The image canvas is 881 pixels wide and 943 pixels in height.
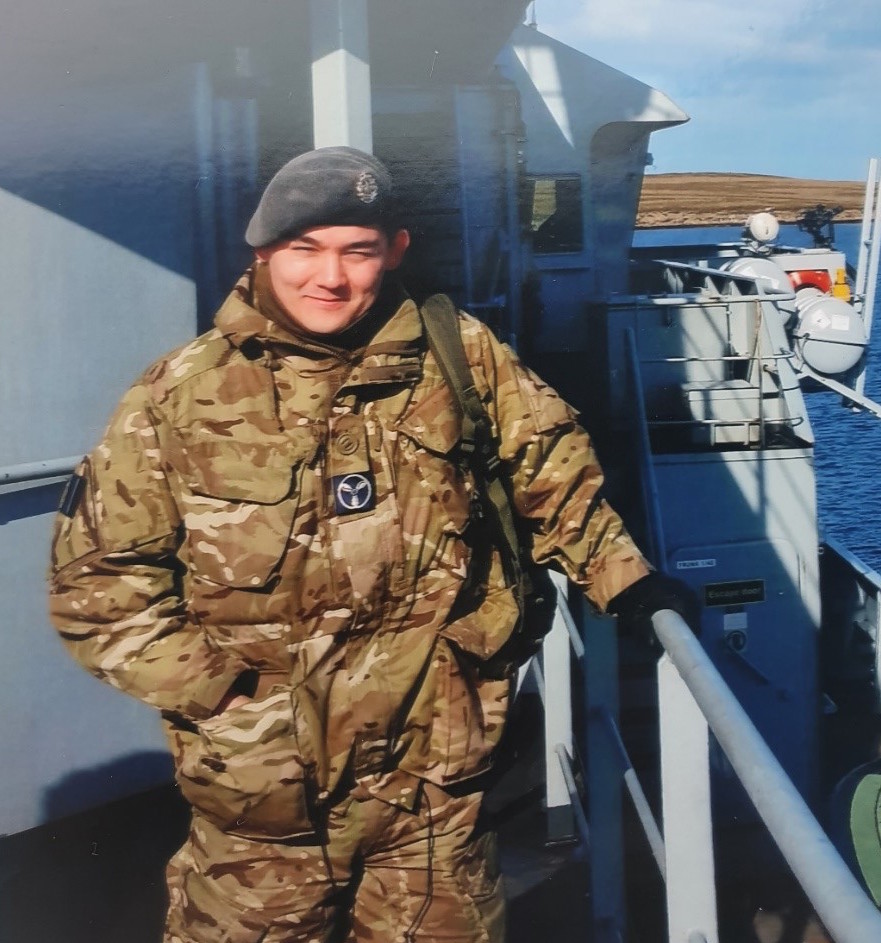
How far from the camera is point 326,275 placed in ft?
4.81

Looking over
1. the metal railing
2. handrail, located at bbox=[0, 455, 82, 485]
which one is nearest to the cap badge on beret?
the metal railing

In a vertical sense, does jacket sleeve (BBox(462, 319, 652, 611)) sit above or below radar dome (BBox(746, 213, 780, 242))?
below

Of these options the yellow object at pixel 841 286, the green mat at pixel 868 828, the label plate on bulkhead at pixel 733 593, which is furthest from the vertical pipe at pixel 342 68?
the yellow object at pixel 841 286

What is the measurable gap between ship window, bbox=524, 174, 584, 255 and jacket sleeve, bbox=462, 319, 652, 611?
166 inches

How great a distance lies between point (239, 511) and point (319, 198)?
489 millimetres

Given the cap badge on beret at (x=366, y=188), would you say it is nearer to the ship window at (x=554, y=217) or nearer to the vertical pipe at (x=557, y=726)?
the vertical pipe at (x=557, y=726)

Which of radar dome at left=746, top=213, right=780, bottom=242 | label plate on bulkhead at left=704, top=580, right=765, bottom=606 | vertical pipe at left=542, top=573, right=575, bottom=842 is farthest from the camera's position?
radar dome at left=746, top=213, right=780, bottom=242

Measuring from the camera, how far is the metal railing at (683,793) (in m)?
1.00

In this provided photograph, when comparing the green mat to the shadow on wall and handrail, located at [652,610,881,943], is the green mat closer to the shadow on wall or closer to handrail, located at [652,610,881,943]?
handrail, located at [652,610,881,943]

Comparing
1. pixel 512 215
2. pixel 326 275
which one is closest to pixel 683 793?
pixel 326 275

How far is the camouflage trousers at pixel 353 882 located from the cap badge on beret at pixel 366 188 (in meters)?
0.95

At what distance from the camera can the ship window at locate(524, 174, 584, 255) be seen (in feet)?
18.9

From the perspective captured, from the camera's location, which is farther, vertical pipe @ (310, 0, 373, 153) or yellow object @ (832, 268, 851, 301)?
yellow object @ (832, 268, 851, 301)

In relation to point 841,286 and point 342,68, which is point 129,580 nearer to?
point 342,68
